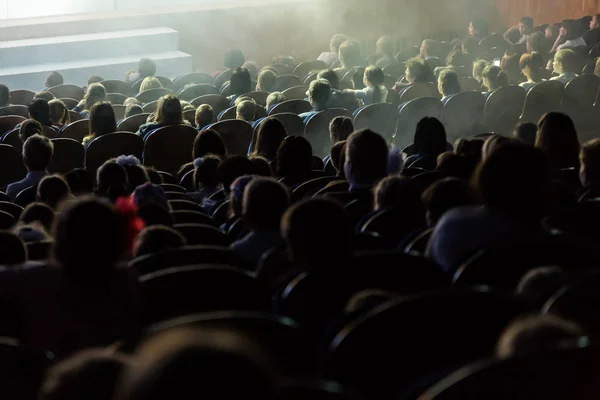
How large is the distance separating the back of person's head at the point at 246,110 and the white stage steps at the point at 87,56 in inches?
230

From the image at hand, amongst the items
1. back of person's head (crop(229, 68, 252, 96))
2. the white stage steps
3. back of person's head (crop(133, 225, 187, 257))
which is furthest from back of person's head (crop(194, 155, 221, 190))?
the white stage steps

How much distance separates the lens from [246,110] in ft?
26.9

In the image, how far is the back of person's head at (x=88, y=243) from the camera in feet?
8.53

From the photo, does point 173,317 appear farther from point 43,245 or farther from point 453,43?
point 453,43

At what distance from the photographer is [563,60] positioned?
9.93m

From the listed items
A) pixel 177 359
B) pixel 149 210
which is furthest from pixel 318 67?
pixel 177 359

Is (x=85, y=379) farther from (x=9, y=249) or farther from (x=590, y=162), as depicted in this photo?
(x=590, y=162)

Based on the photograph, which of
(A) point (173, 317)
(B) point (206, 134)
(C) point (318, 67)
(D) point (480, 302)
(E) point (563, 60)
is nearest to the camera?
(D) point (480, 302)

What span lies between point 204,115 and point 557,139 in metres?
3.70

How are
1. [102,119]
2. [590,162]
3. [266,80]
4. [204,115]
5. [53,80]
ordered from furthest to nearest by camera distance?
[53,80]
[266,80]
[204,115]
[102,119]
[590,162]

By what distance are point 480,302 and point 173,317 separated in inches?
39.0

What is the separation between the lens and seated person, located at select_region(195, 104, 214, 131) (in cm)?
791

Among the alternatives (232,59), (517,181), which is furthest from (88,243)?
(232,59)

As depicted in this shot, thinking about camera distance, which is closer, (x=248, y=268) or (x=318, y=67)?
(x=248, y=268)
